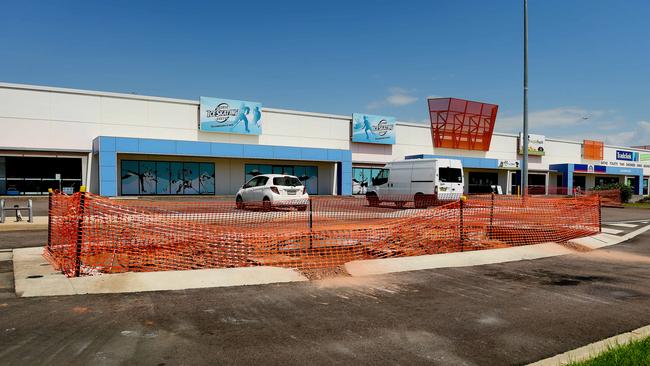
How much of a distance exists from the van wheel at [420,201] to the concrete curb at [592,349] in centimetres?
1616

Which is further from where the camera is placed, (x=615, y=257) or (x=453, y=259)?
(x=615, y=257)

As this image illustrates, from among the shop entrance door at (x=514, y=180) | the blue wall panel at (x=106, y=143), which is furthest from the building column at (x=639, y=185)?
the blue wall panel at (x=106, y=143)

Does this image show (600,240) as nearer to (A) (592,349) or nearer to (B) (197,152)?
(A) (592,349)

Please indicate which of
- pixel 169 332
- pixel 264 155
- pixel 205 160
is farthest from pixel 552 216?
pixel 205 160

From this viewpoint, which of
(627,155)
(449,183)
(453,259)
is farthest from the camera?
(627,155)

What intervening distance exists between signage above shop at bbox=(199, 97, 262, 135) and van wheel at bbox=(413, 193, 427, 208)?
15.1 metres

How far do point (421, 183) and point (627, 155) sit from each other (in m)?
51.3

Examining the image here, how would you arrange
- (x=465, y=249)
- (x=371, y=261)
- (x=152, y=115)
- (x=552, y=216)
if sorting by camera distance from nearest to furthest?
(x=371, y=261) → (x=465, y=249) → (x=552, y=216) → (x=152, y=115)

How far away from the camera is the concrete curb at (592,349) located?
3887 millimetres

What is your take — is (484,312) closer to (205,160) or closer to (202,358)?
(202,358)

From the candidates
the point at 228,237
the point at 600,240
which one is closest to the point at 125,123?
the point at 228,237

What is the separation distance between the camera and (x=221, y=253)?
8500 millimetres

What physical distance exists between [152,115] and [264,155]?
7.89m

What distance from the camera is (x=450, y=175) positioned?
22.3 metres
